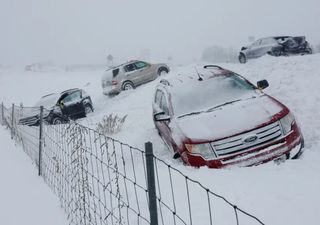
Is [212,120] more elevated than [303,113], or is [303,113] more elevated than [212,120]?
[212,120]

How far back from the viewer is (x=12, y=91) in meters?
48.1

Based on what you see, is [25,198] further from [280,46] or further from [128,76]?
[280,46]

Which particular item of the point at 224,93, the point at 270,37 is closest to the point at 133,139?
the point at 224,93

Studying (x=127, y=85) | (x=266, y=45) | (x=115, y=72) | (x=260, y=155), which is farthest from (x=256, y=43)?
(x=260, y=155)

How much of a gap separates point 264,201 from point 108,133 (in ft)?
20.9

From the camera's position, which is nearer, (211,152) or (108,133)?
(211,152)

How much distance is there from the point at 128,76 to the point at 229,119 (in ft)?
52.5

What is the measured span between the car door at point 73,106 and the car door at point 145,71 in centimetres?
392

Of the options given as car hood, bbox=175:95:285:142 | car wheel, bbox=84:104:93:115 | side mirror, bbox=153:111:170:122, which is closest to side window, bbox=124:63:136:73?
car wheel, bbox=84:104:93:115

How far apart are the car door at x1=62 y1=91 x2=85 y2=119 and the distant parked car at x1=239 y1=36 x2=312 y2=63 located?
1026 centimetres

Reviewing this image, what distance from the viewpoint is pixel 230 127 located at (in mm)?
6234

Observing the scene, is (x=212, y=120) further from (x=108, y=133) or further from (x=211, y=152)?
(x=108, y=133)

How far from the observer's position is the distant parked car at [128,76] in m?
22.0

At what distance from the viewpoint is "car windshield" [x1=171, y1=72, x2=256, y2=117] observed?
7359 mm
